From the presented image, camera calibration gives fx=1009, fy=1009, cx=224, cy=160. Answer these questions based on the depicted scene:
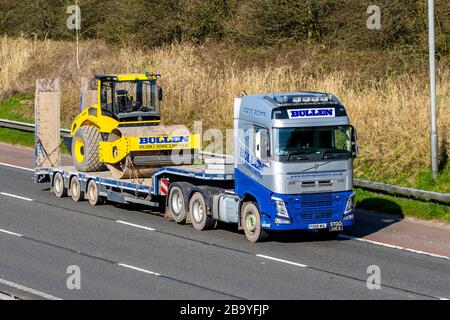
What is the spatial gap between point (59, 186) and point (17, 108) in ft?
46.1

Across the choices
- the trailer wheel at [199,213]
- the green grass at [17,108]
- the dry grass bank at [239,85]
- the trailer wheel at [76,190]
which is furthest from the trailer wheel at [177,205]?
the green grass at [17,108]

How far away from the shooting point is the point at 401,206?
23.2 metres

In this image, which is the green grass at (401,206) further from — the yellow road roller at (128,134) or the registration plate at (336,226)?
the yellow road roller at (128,134)

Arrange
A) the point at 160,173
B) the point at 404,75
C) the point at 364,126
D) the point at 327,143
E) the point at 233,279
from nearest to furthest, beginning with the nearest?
the point at 233,279 → the point at 327,143 → the point at 160,173 → the point at 364,126 → the point at 404,75

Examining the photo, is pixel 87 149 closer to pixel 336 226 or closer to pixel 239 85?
pixel 336 226

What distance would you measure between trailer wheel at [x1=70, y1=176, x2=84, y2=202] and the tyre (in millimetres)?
324

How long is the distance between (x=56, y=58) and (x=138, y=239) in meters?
24.4

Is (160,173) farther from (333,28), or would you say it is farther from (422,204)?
(333,28)

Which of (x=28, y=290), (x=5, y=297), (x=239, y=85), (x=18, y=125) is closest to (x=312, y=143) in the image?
(x=28, y=290)

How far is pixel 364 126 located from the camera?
2741cm

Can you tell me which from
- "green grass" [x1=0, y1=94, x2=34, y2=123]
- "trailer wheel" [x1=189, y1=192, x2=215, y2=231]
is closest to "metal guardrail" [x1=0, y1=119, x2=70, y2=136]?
"green grass" [x1=0, y1=94, x2=34, y2=123]

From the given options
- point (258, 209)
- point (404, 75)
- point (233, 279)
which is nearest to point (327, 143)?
point (258, 209)

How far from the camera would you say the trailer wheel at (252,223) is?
64.3 feet
